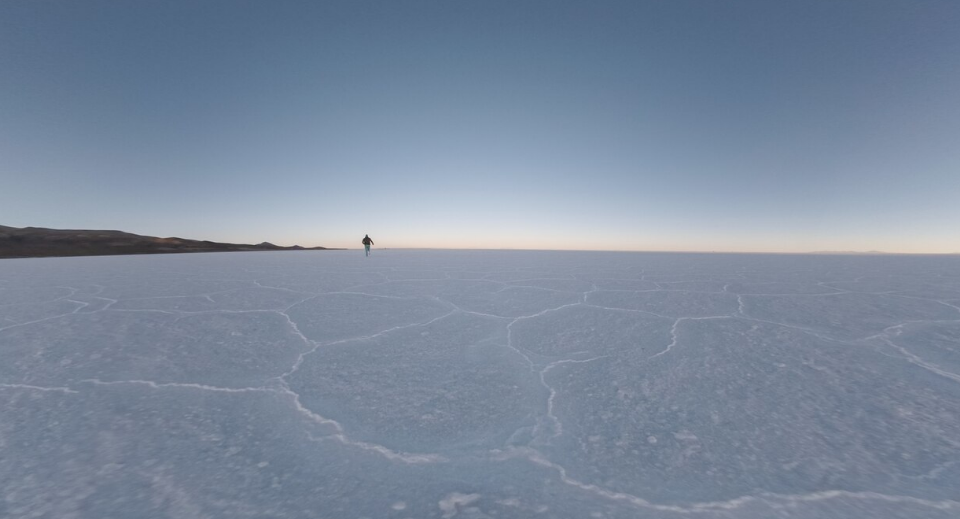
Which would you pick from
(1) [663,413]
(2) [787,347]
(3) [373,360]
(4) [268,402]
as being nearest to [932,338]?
(2) [787,347]

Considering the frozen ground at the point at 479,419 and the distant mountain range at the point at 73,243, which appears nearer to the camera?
the frozen ground at the point at 479,419

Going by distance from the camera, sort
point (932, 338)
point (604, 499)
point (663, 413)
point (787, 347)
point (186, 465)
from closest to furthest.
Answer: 1. point (604, 499)
2. point (186, 465)
3. point (663, 413)
4. point (787, 347)
5. point (932, 338)

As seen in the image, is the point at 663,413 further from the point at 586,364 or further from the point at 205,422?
the point at 205,422

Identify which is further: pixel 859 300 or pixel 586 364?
pixel 859 300

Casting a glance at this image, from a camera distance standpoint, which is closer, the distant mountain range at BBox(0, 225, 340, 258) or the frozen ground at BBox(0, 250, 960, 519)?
the frozen ground at BBox(0, 250, 960, 519)

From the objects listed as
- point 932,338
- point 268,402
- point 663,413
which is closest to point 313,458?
point 268,402

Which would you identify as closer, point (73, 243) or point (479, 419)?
point (479, 419)

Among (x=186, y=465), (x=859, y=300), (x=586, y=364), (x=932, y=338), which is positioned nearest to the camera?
(x=186, y=465)
